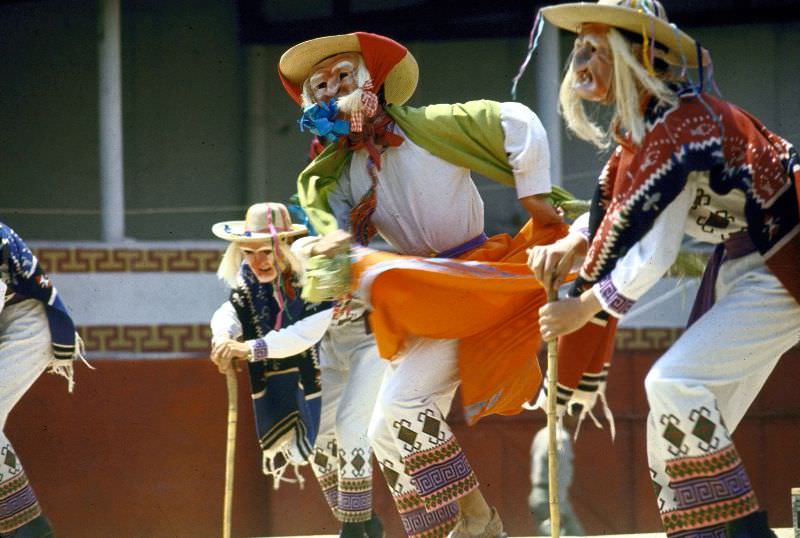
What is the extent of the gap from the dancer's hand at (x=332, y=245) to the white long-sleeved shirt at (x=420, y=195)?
28 cm

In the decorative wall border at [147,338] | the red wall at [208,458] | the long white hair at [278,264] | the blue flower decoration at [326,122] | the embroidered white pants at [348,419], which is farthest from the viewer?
the decorative wall border at [147,338]

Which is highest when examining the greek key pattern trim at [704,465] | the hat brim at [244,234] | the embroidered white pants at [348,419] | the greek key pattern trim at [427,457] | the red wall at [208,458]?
the hat brim at [244,234]

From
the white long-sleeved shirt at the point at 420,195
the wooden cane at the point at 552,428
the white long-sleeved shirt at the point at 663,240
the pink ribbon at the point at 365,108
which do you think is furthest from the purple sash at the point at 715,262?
the pink ribbon at the point at 365,108

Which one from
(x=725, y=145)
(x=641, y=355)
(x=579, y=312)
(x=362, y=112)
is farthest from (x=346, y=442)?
(x=641, y=355)

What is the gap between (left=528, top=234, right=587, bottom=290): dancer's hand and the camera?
532cm

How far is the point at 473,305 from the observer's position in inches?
230

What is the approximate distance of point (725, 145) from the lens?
4887mm

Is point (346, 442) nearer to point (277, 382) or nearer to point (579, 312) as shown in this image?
point (277, 382)

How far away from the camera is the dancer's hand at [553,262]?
532 centimetres

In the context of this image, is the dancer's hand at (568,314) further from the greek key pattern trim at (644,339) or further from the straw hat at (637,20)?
the greek key pattern trim at (644,339)

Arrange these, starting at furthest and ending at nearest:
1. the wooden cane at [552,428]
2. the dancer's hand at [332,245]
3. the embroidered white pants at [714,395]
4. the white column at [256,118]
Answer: the white column at [256,118] → the dancer's hand at [332,245] → the wooden cane at [552,428] → the embroidered white pants at [714,395]

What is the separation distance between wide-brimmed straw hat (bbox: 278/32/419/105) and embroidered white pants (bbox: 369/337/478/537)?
999 mm

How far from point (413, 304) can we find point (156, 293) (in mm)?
5110

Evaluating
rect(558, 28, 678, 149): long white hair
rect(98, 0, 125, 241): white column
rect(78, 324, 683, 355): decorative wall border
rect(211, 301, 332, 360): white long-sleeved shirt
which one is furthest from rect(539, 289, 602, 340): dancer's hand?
rect(98, 0, 125, 241): white column
